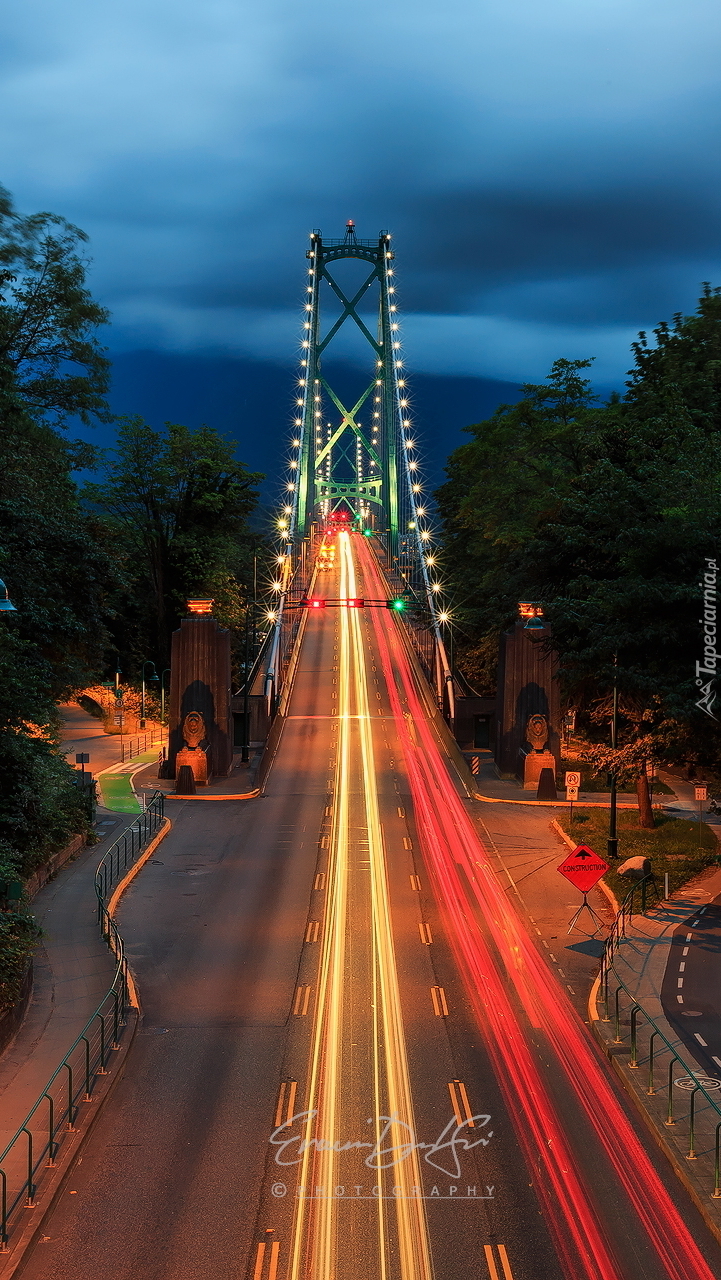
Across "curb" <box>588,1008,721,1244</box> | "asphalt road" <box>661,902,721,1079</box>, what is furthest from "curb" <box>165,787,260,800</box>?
"curb" <box>588,1008,721,1244</box>

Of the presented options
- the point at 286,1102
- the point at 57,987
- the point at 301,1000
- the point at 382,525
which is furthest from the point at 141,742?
the point at 382,525

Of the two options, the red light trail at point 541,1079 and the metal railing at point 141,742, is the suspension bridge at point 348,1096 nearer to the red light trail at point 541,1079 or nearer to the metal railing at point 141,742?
the red light trail at point 541,1079

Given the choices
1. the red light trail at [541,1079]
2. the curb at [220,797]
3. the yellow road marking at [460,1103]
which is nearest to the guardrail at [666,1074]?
the red light trail at [541,1079]

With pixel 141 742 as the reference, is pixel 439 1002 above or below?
above

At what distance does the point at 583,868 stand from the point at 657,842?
33.1 ft

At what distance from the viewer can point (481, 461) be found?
73.8 meters

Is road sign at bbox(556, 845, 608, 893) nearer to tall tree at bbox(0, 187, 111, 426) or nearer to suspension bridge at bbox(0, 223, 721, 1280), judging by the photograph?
suspension bridge at bbox(0, 223, 721, 1280)

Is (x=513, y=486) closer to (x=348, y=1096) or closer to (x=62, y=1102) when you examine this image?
(x=348, y=1096)

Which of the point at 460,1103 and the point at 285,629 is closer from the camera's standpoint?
the point at 460,1103

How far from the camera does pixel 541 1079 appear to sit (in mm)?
16672

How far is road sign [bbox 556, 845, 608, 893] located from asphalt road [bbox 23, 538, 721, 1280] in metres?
1.90

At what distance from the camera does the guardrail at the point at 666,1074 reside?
14.1 meters

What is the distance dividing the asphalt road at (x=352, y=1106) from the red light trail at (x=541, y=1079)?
46mm

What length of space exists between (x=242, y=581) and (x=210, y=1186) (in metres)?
76.2
